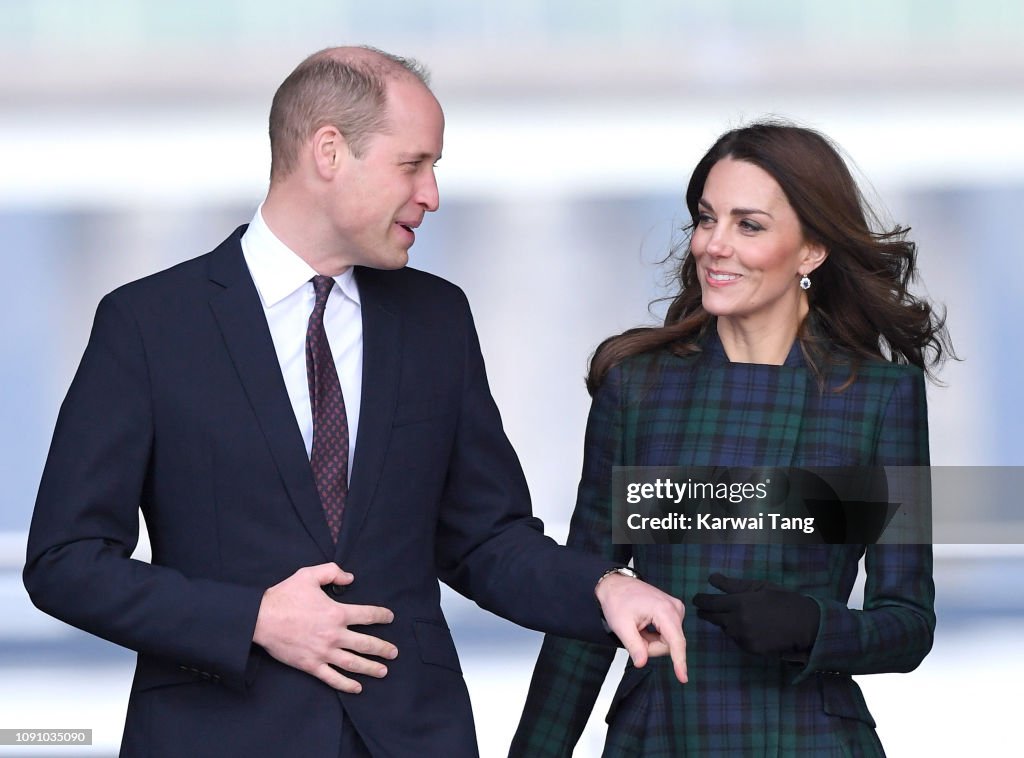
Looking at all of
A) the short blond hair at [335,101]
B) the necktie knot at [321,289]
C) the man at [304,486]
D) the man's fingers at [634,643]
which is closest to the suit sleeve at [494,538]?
the man at [304,486]

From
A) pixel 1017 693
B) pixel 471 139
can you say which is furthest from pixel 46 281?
pixel 1017 693

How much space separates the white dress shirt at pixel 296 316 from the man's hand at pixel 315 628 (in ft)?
0.58

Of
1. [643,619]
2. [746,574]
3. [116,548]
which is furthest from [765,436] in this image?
[116,548]

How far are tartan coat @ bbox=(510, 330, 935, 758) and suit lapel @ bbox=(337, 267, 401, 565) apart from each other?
16.7 inches

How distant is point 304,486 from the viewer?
6.65ft

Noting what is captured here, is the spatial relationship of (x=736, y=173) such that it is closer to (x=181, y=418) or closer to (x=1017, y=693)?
(x=181, y=418)

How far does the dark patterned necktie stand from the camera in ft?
6.75

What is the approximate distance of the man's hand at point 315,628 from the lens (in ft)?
6.44

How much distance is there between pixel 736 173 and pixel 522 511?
0.60 m

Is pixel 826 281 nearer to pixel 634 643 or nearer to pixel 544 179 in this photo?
pixel 634 643

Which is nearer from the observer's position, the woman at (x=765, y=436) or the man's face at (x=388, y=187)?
the man's face at (x=388, y=187)

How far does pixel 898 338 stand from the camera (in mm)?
2564

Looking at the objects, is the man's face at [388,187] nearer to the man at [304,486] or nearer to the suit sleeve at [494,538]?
the man at [304,486]

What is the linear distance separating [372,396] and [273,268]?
209mm
